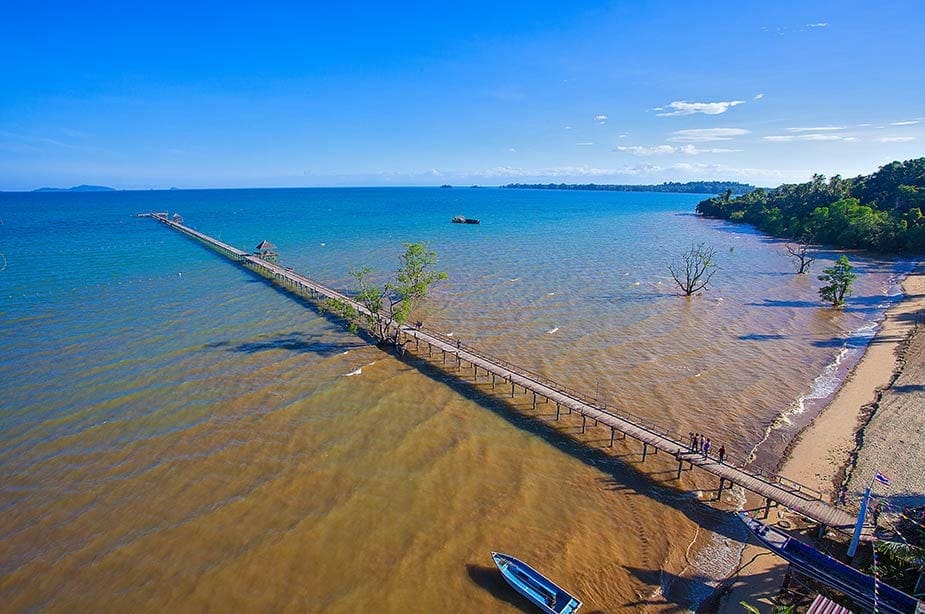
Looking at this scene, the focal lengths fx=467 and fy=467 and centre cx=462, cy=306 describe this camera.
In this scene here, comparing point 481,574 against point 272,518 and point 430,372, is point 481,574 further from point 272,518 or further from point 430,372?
point 430,372

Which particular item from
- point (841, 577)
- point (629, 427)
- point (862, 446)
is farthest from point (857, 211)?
point (841, 577)

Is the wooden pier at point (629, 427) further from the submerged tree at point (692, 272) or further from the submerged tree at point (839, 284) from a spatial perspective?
the submerged tree at point (839, 284)

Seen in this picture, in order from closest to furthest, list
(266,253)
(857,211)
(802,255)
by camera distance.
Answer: (802,255), (266,253), (857,211)

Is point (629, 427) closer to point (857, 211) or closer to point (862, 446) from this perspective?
point (862, 446)

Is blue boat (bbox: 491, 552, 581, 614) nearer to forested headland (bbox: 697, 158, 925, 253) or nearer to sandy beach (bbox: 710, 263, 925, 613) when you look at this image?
sandy beach (bbox: 710, 263, 925, 613)

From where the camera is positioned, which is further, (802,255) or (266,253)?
(266,253)
